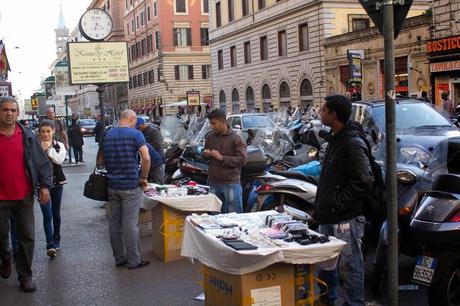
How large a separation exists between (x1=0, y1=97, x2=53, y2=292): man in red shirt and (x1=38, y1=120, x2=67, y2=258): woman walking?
1.16 m

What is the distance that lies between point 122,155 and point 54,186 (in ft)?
4.95

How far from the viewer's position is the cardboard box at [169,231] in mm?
6984

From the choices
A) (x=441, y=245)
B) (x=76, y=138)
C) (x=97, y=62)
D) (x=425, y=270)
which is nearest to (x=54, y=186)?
(x=425, y=270)

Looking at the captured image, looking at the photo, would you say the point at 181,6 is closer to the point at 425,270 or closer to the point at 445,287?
the point at 425,270

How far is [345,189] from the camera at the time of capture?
444 centimetres

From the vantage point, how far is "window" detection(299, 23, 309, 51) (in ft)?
132

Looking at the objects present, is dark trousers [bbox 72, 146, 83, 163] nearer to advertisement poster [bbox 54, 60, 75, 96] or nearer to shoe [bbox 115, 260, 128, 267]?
advertisement poster [bbox 54, 60, 75, 96]

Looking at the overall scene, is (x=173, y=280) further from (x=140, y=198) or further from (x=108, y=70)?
(x=108, y=70)

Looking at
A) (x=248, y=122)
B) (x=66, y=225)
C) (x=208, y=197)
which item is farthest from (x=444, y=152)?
(x=248, y=122)

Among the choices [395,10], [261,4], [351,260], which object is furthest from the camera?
[261,4]

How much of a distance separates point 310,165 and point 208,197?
1.87 meters

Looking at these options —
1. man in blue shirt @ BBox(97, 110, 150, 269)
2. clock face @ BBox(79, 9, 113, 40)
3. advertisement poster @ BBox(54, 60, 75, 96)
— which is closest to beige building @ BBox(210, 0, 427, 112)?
advertisement poster @ BBox(54, 60, 75, 96)

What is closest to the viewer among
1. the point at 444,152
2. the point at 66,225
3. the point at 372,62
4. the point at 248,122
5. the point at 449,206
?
the point at 449,206

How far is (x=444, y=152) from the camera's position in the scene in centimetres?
670
